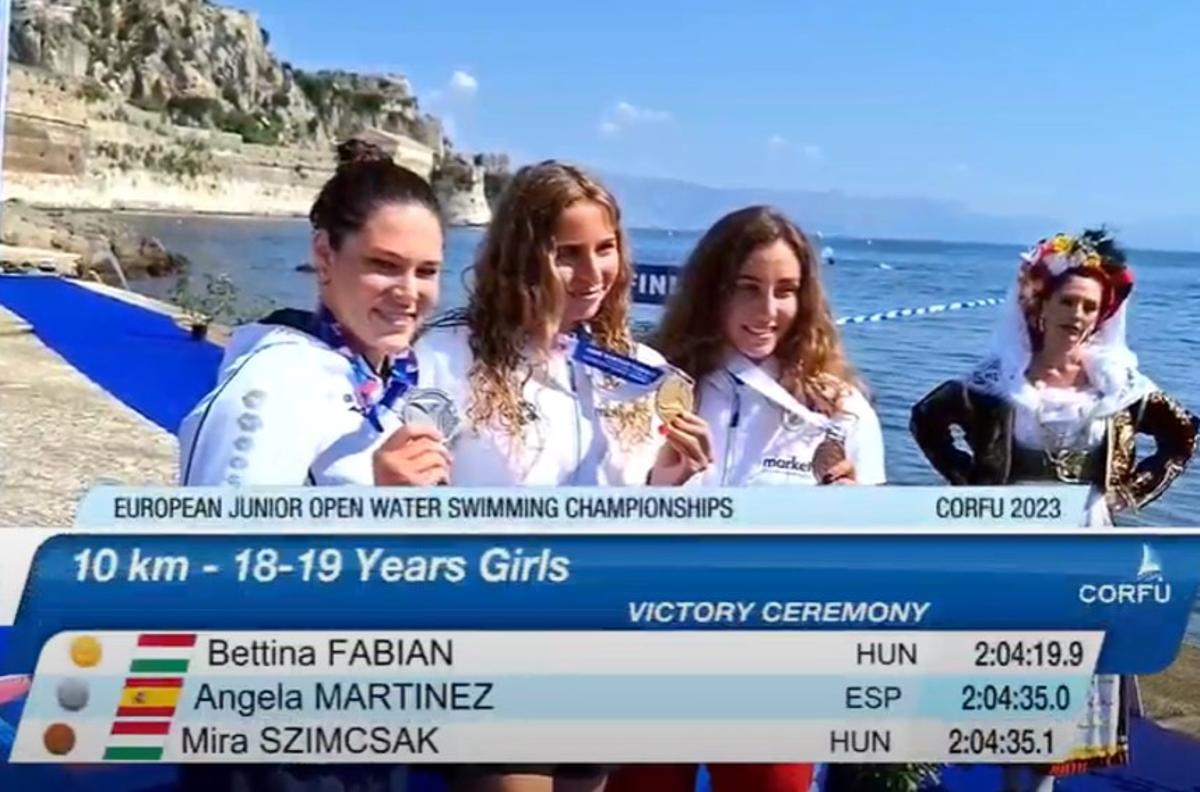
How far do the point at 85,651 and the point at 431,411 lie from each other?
61 centimetres

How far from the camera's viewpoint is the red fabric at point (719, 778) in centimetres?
234

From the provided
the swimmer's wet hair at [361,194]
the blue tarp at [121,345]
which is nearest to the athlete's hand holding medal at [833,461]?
the swimmer's wet hair at [361,194]

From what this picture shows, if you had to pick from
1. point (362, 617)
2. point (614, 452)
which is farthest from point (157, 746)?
point (614, 452)

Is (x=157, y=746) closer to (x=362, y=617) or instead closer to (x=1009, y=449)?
(x=362, y=617)

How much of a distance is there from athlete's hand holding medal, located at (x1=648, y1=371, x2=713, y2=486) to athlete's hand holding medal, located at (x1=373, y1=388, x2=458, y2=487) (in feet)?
1.04

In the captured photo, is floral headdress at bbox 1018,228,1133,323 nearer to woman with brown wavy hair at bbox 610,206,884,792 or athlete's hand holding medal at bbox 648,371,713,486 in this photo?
woman with brown wavy hair at bbox 610,206,884,792

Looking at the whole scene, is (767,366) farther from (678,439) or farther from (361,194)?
(361,194)

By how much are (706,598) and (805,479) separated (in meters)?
0.26

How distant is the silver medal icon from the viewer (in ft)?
7.14

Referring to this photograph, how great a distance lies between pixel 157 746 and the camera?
2230 mm

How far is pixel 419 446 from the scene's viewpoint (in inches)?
84.9

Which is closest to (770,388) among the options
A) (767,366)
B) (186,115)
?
(767,366)

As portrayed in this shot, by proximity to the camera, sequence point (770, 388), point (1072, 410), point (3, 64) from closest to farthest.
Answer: point (3, 64), point (770, 388), point (1072, 410)
